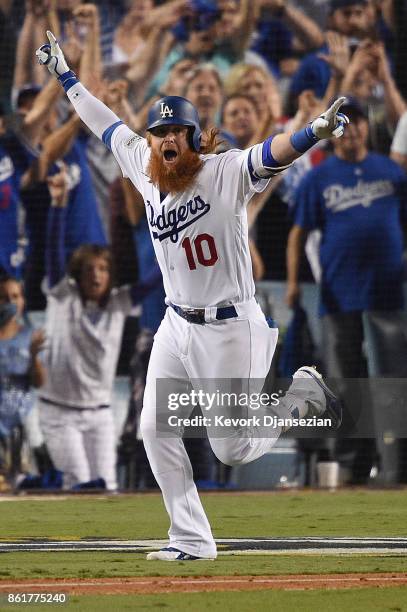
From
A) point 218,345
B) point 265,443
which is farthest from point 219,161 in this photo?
point 265,443

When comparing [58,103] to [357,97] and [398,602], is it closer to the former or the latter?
[357,97]

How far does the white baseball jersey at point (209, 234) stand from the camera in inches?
255

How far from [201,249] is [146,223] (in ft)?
24.3

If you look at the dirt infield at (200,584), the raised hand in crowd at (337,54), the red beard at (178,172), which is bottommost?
the dirt infield at (200,584)

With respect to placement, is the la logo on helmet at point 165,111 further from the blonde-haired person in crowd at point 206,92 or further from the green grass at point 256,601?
the blonde-haired person in crowd at point 206,92

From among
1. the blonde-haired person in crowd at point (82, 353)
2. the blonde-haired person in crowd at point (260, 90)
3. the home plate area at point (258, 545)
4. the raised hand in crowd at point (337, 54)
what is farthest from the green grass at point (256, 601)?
the raised hand in crowd at point (337, 54)

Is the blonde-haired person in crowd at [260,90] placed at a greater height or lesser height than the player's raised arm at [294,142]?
greater

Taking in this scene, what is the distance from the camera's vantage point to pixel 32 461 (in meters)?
13.3

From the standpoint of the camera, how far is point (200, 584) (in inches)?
218

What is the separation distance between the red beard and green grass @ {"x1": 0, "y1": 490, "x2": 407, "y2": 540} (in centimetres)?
261

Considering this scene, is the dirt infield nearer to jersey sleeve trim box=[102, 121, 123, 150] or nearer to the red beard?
the red beard

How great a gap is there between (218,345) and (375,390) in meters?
6.96

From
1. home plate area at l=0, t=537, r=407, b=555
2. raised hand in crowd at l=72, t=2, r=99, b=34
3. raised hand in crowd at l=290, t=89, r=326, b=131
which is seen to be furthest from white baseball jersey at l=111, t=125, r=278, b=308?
raised hand in crowd at l=72, t=2, r=99, b=34

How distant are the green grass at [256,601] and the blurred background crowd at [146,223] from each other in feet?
25.2
